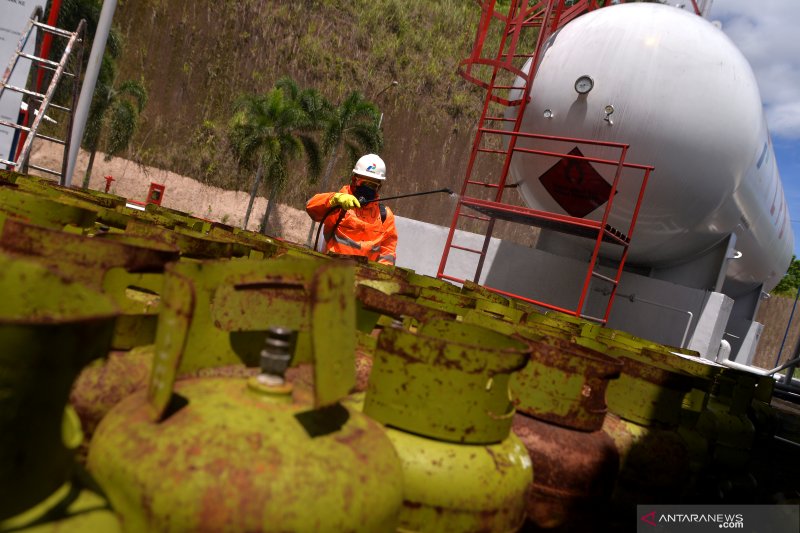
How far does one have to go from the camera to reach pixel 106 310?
1071 mm

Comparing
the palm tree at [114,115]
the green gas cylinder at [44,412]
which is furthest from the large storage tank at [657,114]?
the palm tree at [114,115]

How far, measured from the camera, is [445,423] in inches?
61.9

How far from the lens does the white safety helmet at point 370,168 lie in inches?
233

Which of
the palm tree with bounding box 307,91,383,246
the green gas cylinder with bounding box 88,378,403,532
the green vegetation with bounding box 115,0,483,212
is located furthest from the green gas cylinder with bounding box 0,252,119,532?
the green vegetation with bounding box 115,0,483,212

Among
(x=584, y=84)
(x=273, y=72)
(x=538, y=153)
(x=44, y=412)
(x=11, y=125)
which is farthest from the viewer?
(x=273, y=72)

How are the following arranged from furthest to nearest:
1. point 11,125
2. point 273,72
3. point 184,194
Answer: point 273,72 < point 184,194 < point 11,125

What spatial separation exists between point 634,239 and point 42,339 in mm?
8943

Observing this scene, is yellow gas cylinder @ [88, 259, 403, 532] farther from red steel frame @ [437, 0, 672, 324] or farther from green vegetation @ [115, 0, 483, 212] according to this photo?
green vegetation @ [115, 0, 483, 212]

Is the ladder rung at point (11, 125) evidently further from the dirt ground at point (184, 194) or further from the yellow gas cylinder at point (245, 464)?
the dirt ground at point (184, 194)

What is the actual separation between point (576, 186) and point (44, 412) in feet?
25.7

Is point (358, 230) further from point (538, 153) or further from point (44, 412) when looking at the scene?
point (44, 412)

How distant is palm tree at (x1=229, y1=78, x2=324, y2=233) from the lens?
26.5m

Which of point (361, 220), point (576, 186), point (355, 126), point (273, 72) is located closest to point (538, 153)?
point (576, 186)

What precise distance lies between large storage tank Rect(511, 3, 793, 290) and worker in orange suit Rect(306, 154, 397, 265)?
10.1 feet
